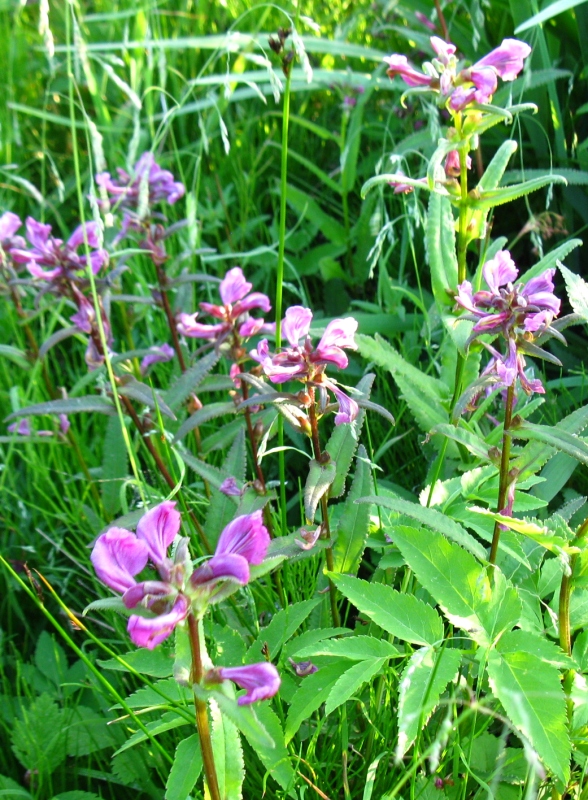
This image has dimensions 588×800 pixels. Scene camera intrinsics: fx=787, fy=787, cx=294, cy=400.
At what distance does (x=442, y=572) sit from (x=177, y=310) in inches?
46.1

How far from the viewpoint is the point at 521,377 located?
1274mm

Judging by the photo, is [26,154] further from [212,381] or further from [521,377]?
[521,377]

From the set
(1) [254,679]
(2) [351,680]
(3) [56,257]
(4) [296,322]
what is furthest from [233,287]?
(1) [254,679]

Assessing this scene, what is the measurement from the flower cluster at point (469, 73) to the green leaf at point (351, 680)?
3.56 feet

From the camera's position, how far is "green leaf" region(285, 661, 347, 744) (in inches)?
46.0

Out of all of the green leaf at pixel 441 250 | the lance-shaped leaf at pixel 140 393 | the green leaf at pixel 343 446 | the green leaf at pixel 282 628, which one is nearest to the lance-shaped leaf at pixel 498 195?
the green leaf at pixel 441 250

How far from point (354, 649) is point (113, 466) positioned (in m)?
0.97

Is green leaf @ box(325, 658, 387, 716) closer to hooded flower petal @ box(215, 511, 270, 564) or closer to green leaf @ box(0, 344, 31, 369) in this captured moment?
hooded flower petal @ box(215, 511, 270, 564)

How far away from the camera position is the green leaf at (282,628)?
4.14 ft

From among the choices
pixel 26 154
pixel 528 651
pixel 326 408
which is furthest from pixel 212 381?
pixel 26 154

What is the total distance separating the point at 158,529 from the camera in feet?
3.03

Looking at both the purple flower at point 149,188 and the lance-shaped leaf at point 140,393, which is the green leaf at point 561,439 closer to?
the lance-shaped leaf at point 140,393

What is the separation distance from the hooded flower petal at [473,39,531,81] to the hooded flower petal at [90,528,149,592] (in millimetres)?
1199

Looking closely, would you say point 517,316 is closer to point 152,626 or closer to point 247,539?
point 247,539
